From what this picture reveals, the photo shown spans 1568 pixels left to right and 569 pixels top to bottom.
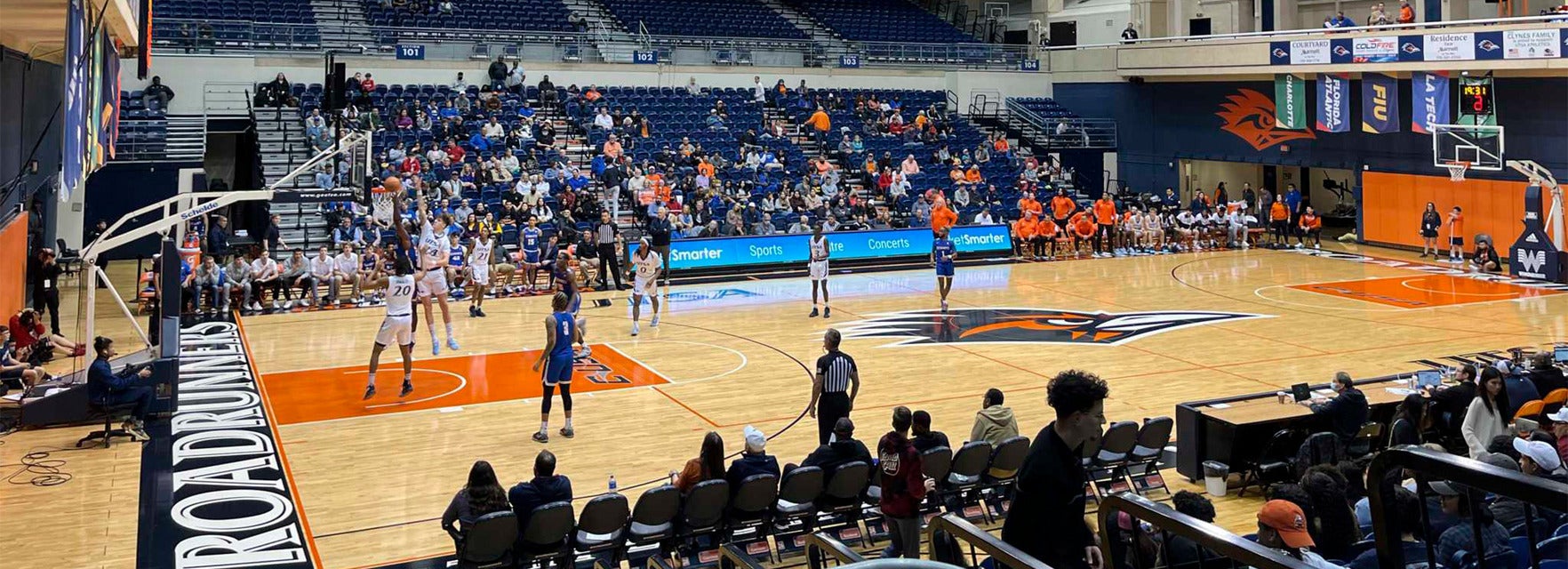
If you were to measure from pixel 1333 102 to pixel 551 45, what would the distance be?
1986 centimetres

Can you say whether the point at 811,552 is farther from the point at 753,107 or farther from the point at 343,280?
the point at 753,107

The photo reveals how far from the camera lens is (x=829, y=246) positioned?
26906mm

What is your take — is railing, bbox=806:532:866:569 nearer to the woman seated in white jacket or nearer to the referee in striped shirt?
the referee in striped shirt

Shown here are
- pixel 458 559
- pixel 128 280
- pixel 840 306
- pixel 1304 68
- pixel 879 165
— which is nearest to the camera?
pixel 458 559

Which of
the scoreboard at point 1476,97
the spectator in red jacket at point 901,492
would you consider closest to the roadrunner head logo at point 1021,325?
the spectator in red jacket at point 901,492

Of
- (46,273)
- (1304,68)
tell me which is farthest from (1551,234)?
(46,273)

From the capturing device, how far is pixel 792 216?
29.1 meters

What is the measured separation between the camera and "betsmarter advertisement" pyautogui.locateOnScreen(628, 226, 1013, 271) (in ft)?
87.2

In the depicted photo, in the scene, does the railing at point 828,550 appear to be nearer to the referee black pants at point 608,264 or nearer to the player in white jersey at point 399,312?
the player in white jersey at point 399,312

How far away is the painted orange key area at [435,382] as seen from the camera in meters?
14.5

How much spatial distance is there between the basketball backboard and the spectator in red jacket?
2367 centimetres

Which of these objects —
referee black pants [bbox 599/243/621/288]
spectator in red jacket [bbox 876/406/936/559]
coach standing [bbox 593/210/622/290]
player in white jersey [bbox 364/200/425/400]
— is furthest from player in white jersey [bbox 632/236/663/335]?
spectator in red jacket [bbox 876/406/936/559]

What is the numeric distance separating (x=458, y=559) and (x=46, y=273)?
14468mm

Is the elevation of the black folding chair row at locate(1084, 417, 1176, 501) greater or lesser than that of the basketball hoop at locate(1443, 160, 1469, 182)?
lesser
